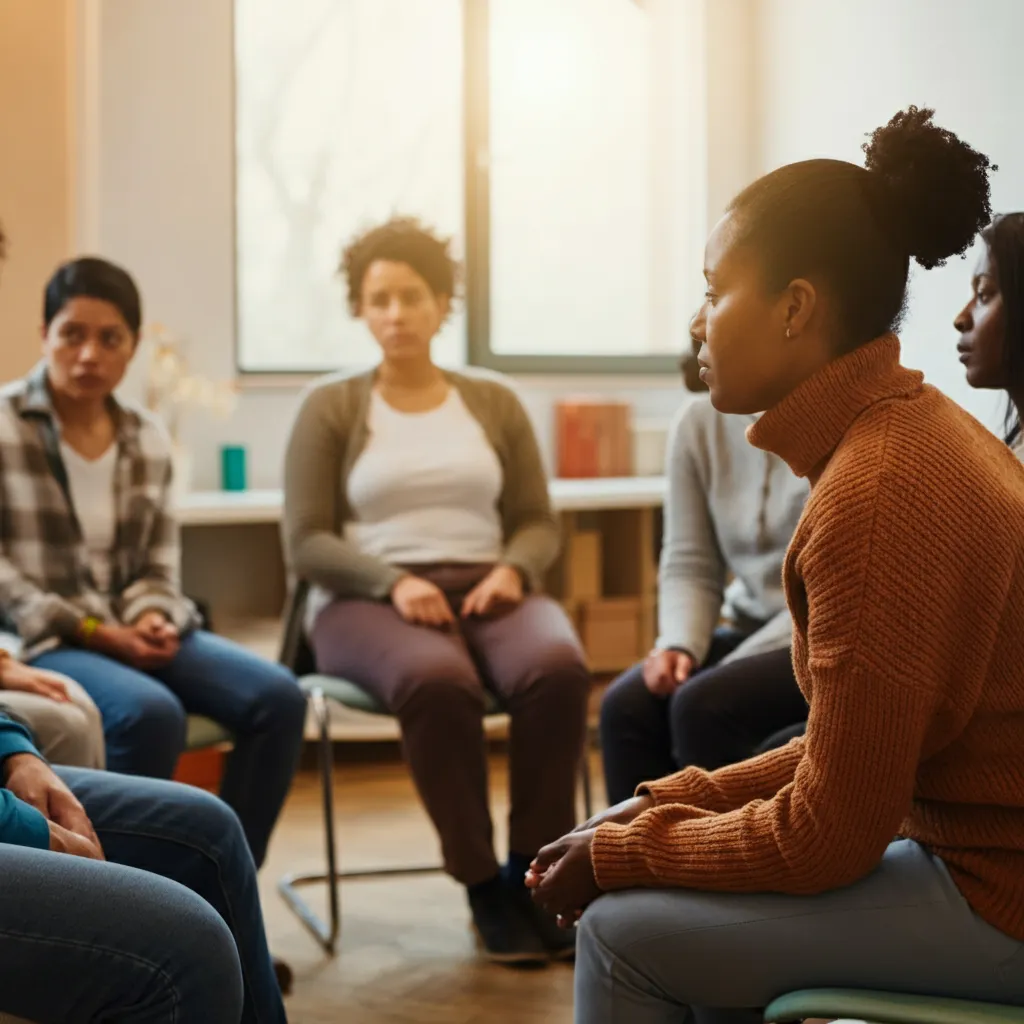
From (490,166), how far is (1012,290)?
8.64ft

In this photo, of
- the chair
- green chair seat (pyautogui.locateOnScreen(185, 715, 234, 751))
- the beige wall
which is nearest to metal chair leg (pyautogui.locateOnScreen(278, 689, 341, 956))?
the chair

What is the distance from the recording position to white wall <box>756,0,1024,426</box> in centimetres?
250

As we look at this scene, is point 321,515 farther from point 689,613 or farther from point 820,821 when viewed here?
Answer: point 820,821

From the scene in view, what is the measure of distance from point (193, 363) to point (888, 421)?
3033 mm

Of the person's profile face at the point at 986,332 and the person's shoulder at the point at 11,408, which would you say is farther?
the person's shoulder at the point at 11,408

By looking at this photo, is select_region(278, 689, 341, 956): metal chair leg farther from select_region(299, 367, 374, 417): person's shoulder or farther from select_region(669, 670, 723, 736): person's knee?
select_region(669, 670, 723, 736): person's knee

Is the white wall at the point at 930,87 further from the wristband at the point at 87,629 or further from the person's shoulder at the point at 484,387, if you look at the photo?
the wristband at the point at 87,629

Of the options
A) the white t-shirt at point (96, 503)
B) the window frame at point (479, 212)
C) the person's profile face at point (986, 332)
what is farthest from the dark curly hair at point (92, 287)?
the window frame at point (479, 212)

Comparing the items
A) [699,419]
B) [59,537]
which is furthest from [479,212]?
[59,537]

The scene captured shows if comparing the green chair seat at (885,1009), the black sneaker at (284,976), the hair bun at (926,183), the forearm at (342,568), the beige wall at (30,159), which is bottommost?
the black sneaker at (284,976)

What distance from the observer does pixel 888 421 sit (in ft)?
3.76

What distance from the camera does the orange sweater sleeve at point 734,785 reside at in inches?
51.0

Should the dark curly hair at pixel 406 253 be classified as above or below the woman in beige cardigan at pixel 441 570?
above

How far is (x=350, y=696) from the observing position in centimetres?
250
